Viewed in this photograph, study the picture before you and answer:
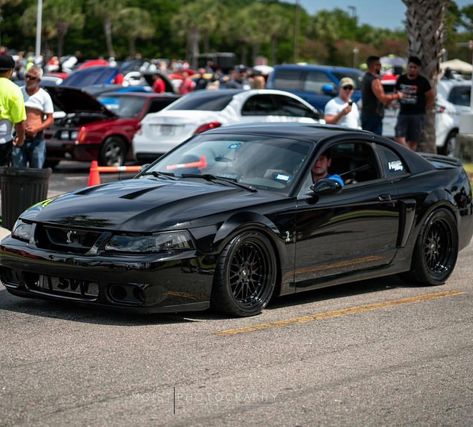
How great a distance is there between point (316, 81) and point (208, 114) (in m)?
6.57

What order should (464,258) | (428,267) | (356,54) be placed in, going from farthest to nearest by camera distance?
1. (356,54)
2. (464,258)
3. (428,267)

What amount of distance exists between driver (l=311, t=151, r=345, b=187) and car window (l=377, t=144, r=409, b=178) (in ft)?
1.90

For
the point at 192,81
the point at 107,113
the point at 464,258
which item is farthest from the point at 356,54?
the point at 464,258

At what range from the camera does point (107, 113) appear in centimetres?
2120

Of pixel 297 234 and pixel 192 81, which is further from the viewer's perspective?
A: pixel 192 81

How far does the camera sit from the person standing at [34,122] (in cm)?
1413

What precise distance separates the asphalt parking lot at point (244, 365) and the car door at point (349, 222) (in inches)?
13.5

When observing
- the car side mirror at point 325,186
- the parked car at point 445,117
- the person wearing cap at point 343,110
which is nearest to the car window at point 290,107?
the parked car at point 445,117

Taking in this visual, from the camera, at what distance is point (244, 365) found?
6.98m

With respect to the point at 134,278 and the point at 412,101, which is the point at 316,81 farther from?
the point at 134,278

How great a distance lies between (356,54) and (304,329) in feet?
353

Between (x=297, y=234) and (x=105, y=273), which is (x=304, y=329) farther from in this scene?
(x=105, y=273)

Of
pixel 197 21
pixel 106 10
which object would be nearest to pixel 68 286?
pixel 106 10

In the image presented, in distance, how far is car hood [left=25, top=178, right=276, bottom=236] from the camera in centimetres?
805
